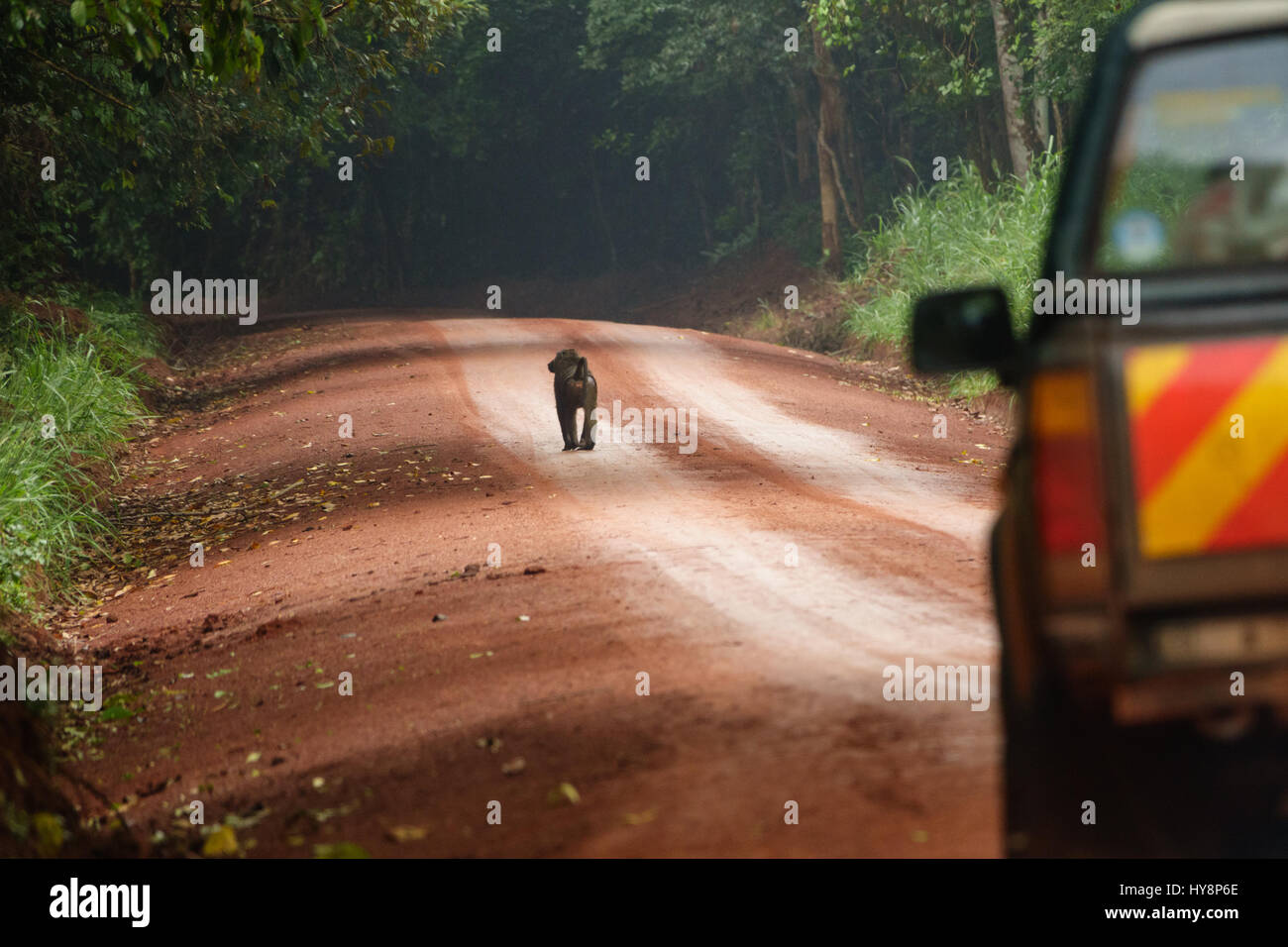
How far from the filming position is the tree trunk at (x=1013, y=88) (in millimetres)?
22344

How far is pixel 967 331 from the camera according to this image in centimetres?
299

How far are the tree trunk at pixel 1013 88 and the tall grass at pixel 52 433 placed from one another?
15268mm

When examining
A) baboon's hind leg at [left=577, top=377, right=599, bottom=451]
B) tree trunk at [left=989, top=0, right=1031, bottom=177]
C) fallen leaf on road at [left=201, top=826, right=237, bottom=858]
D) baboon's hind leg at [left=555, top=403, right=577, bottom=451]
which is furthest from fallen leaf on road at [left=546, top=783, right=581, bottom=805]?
tree trunk at [left=989, top=0, right=1031, bottom=177]

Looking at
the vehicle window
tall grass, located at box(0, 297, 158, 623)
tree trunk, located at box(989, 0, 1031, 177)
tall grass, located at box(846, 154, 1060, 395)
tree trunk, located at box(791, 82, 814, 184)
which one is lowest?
tall grass, located at box(0, 297, 158, 623)

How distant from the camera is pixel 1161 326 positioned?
2.48m

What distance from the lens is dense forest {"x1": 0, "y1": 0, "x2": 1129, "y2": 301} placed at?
15.3 m

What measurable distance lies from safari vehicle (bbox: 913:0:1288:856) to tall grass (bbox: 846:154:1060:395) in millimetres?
13421

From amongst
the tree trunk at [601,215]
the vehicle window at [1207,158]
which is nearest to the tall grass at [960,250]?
the vehicle window at [1207,158]

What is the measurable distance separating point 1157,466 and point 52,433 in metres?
12.5

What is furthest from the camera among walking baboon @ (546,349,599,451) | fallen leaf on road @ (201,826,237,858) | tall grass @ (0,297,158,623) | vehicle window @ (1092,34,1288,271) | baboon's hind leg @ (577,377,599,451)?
baboon's hind leg @ (577,377,599,451)

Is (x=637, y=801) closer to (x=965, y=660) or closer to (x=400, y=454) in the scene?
(x=965, y=660)

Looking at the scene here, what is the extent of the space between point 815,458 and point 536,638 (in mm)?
6374

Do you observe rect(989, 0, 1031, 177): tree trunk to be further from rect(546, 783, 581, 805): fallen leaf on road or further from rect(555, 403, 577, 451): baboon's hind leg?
rect(546, 783, 581, 805): fallen leaf on road
